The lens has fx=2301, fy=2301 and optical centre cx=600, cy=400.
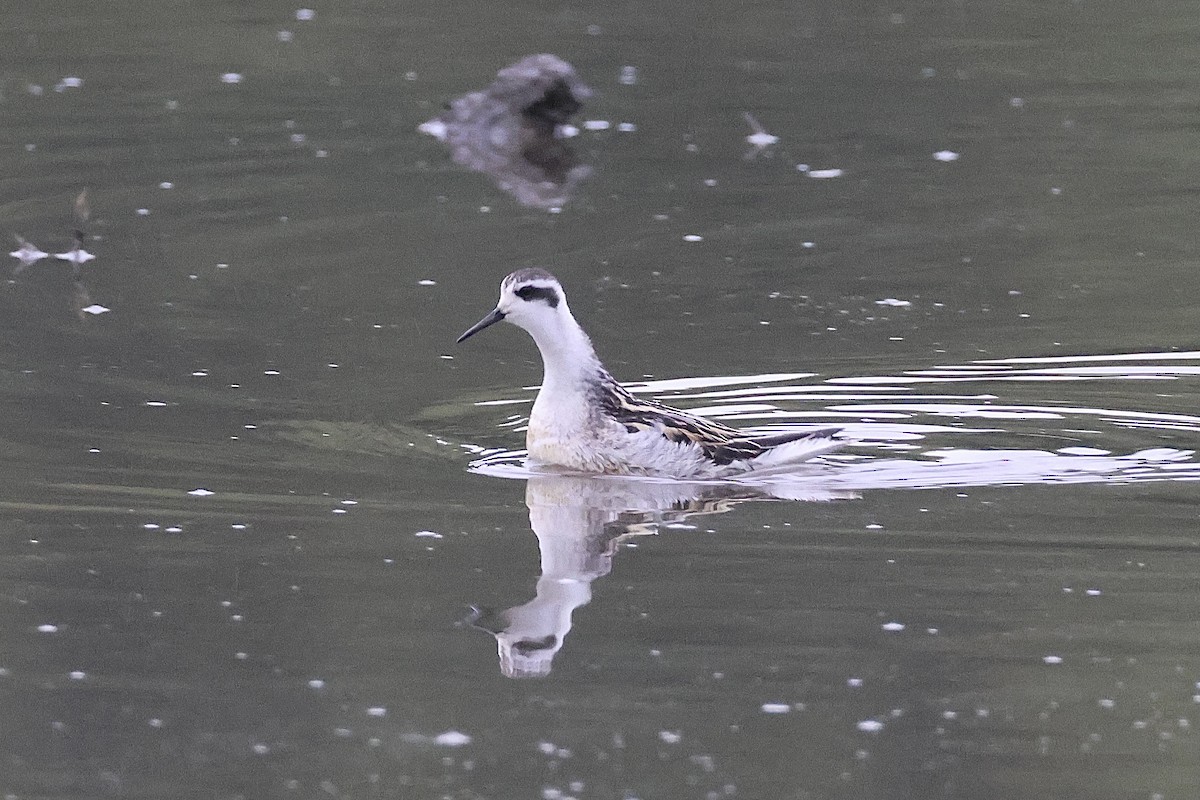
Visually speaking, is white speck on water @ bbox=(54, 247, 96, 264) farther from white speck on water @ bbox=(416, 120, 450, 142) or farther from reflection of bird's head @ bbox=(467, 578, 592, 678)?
reflection of bird's head @ bbox=(467, 578, 592, 678)

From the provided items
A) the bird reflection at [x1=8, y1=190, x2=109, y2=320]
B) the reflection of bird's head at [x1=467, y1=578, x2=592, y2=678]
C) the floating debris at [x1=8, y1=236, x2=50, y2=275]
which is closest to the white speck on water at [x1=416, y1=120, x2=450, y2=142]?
the bird reflection at [x1=8, y1=190, x2=109, y2=320]

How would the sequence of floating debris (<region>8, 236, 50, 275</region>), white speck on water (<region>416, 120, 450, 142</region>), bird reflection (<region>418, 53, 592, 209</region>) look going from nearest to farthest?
floating debris (<region>8, 236, 50, 275</region>)
bird reflection (<region>418, 53, 592, 209</region>)
white speck on water (<region>416, 120, 450, 142</region>)

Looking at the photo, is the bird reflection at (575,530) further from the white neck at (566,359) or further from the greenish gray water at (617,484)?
the white neck at (566,359)

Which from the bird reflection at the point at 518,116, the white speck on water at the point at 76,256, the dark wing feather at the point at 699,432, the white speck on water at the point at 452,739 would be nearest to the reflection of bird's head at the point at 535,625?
the white speck on water at the point at 452,739

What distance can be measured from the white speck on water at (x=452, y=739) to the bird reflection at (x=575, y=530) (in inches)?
22.7

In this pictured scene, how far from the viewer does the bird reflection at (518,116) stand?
19.2 m

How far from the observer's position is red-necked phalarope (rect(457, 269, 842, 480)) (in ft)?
34.7

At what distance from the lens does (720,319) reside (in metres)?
13.4

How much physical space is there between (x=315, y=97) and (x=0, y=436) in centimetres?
1030

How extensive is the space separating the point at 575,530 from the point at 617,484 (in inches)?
37.3

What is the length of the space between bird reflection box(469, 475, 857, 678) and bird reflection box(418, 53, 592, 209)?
8.67m

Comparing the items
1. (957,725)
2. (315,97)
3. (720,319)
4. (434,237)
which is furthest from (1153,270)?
(315,97)

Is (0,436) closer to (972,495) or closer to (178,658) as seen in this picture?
(178,658)

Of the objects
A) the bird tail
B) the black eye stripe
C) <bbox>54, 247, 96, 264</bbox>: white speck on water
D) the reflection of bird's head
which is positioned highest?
<bbox>54, 247, 96, 264</bbox>: white speck on water
